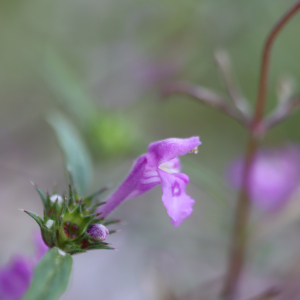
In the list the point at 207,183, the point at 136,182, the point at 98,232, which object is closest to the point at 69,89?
the point at 207,183

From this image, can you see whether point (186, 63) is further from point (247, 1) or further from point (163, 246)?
point (163, 246)

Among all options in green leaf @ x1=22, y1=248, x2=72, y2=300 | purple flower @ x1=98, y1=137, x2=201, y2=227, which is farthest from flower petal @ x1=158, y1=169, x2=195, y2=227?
green leaf @ x1=22, y1=248, x2=72, y2=300

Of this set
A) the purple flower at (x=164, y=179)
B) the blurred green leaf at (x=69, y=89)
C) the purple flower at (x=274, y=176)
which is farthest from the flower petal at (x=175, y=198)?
the blurred green leaf at (x=69, y=89)

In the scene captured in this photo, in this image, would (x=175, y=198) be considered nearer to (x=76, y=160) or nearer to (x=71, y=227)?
(x=71, y=227)

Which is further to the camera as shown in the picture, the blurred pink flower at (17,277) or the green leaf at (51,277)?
the blurred pink flower at (17,277)

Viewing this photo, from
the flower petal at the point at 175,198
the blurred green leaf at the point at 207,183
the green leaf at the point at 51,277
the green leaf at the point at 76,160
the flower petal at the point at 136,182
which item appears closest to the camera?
the green leaf at the point at 51,277

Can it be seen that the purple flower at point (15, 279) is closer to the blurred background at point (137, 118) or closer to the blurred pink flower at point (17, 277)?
the blurred pink flower at point (17, 277)

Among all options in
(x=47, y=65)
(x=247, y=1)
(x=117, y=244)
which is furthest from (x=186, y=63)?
(x=117, y=244)
